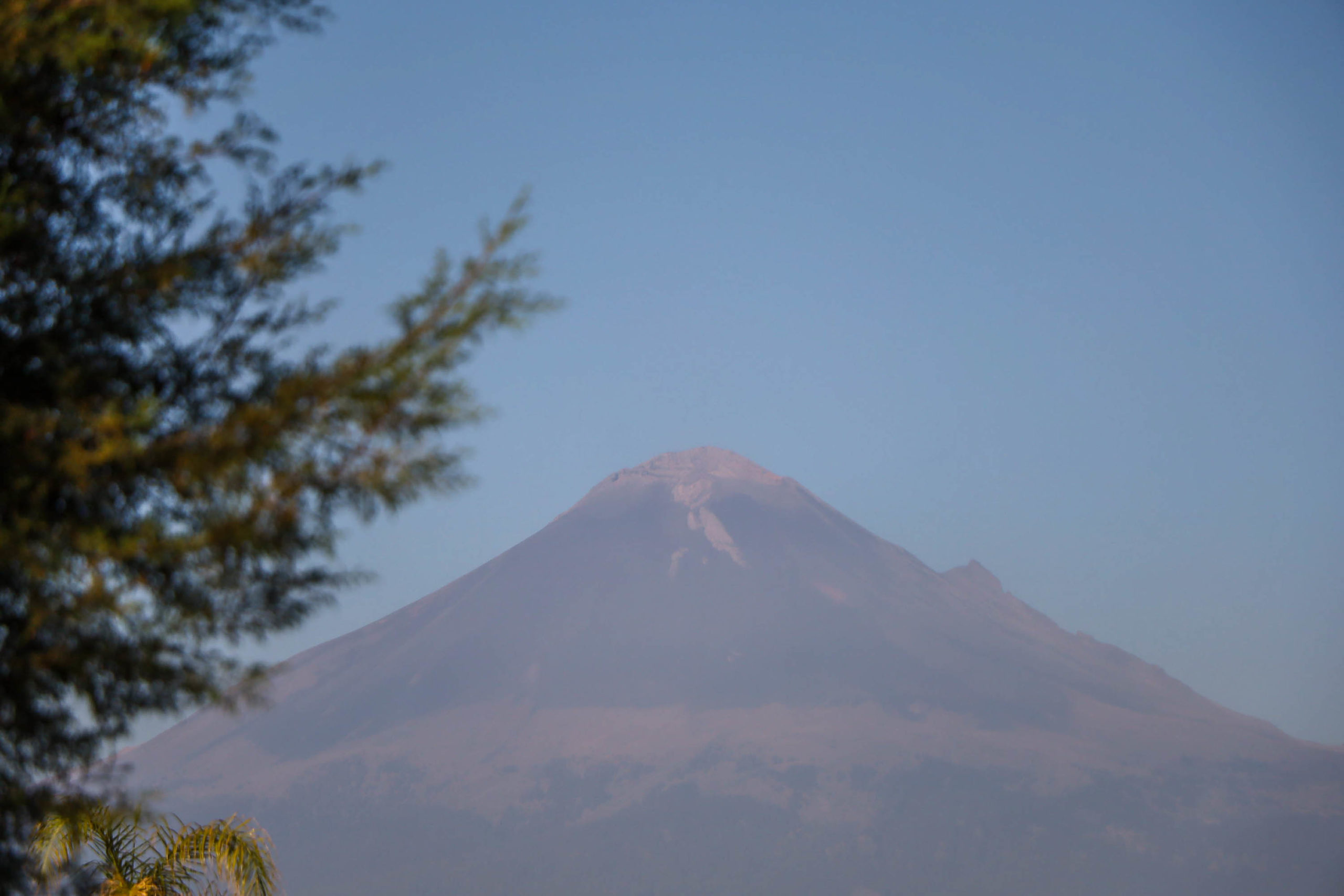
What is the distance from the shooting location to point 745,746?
153875 mm

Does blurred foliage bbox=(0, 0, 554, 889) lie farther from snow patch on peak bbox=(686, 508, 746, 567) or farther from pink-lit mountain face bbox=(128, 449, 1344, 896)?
snow patch on peak bbox=(686, 508, 746, 567)

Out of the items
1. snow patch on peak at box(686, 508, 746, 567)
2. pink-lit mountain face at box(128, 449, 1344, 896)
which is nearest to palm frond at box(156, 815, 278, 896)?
pink-lit mountain face at box(128, 449, 1344, 896)

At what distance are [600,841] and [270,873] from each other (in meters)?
141

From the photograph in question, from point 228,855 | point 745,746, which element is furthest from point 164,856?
point 745,746

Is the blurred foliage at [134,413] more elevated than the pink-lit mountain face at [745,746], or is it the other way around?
the blurred foliage at [134,413]

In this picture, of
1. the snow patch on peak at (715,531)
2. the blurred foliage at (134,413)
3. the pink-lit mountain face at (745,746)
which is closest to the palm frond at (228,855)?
the blurred foliage at (134,413)

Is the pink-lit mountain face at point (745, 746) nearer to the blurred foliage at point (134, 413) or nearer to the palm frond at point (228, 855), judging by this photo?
the palm frond at point (228, 855)

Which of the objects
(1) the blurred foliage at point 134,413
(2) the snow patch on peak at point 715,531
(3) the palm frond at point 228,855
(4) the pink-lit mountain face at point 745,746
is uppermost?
(1) the blurred foliage at point 134,413

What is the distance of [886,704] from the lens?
524 feet

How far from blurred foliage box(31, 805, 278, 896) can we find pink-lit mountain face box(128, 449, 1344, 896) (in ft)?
440

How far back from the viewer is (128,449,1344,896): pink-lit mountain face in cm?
13475

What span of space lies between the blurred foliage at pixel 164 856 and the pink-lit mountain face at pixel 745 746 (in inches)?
5280

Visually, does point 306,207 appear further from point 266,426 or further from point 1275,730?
point 1275,730

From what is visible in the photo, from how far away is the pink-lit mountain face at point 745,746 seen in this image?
134750 millimetres
